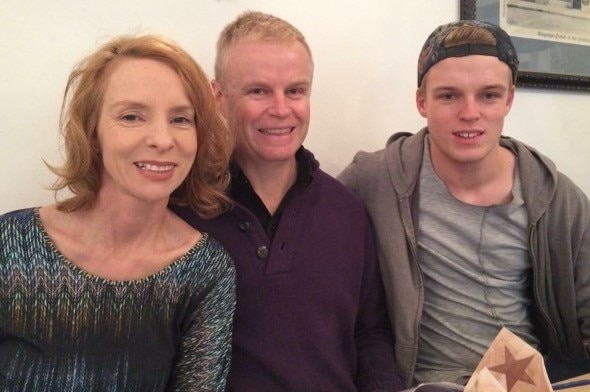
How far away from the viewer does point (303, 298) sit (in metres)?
1.11

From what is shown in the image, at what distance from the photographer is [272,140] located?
1.11 metres

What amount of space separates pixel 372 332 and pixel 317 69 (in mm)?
709

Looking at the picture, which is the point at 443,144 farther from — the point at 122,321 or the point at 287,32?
the point at 122,321

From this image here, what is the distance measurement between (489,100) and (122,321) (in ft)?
3.07

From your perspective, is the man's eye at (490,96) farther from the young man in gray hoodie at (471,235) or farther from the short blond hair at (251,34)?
the short blond hair at (251,34)

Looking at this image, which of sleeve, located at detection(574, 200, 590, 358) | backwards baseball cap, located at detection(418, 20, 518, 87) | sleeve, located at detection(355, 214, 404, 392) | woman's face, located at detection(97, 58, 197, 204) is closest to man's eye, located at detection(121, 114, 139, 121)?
woman's face, located at detection(97, 58, 197, 204)

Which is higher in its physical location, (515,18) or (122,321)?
(515,18)

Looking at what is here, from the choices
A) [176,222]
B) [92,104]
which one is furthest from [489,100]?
[92,104]

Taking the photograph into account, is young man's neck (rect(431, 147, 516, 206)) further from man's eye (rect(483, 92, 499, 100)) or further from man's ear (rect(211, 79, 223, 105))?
man's ear (rect(211, 79, 223, 105))

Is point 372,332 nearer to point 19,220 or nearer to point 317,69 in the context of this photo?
point 317,69

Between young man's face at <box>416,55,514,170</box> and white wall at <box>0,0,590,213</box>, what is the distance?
30cm

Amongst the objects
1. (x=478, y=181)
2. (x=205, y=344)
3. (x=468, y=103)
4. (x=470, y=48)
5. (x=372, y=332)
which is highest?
(x=470, y=48)

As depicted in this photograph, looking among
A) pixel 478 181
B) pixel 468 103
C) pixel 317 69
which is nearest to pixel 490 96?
pixel 468 103

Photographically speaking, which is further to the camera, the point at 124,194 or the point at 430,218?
the point at 430,218
